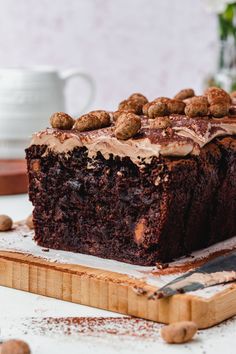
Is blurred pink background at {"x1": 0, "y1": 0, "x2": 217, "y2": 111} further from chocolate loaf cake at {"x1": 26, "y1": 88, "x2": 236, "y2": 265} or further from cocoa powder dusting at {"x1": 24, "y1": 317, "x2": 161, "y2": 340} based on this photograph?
cocoa powder dusting at {"x1": 24, "y1": 317, "x2": 161, "y2": 340}

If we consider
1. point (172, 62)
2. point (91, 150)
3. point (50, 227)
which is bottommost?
point (50, 227)

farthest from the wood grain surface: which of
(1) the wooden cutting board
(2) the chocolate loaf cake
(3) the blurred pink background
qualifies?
(3) the blurred pink background

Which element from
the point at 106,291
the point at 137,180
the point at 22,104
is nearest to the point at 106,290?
the point at 106,291

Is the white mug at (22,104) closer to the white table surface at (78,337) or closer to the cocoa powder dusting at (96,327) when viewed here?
the white table surface at (78,337)

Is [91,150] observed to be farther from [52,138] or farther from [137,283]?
[137,283]

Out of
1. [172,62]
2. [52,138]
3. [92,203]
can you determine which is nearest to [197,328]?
[92,203]

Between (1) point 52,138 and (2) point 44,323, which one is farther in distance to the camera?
(1) point 52,138

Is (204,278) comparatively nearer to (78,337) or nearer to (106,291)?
(106,291)
